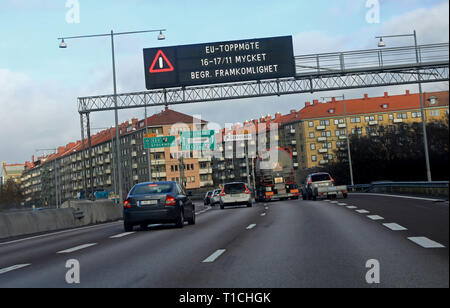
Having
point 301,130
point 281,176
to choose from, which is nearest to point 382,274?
point 281,176

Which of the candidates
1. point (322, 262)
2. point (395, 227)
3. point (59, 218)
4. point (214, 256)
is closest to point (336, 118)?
point (59, 218)

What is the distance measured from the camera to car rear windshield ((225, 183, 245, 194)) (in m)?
38.3

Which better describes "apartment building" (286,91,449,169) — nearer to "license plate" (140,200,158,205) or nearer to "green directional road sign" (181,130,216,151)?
"green directional road sign" (181,130,216,151)

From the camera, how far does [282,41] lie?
119 ft

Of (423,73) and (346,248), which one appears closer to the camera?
(346,248)

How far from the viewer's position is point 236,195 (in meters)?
38.4

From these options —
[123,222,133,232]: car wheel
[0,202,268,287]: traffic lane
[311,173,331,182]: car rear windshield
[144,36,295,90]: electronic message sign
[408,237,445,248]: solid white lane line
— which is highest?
[144,36,295,90]: electronic message sign

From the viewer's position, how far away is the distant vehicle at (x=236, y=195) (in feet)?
125

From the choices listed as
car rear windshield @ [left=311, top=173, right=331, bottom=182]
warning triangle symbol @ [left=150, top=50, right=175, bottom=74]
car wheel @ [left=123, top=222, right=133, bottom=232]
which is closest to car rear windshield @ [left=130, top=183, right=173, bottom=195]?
car wheel @ [left=123, top=222, right=133, bottom=232]

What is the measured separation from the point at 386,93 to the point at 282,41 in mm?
122311

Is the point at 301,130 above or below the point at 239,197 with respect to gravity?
above

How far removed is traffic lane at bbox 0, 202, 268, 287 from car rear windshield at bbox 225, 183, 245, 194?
2311cm
